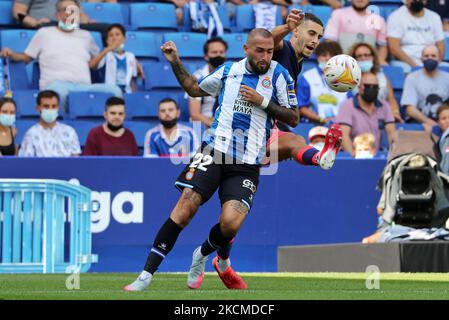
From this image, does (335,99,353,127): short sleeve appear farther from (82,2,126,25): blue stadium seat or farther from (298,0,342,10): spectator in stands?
(82,2,126,25): blue stadium seat

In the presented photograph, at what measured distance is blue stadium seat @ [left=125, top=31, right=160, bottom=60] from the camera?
59.6 feet

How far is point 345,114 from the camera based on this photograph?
16391 millimetres

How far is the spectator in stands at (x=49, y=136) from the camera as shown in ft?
50.5

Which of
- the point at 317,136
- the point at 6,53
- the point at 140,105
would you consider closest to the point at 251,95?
the point at 317,136

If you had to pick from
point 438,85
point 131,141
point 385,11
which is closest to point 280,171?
point 131,141

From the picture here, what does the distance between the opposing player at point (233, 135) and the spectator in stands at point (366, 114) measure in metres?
6.26

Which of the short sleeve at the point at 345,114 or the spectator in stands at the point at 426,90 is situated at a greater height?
the spectator in stands at the point at 426,90

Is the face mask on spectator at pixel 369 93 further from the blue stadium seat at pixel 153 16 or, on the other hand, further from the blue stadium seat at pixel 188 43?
the blue stadium seat at pixel 153 16

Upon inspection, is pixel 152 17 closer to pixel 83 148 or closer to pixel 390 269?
pixel 83 148

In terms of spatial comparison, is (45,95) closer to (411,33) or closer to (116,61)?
(116,61)

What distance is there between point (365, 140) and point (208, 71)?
2.60 m

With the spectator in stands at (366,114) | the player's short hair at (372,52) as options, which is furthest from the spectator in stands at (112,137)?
the player's short hair at (372,52)

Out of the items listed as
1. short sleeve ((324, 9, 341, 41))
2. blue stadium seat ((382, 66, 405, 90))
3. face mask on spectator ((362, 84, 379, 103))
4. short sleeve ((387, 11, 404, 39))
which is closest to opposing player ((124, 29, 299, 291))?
face mask on spectator ((362, 84, 379, 103))

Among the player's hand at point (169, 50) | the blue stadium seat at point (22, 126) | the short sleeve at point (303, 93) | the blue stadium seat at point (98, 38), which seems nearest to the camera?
the player's hand at point (169, 50)
